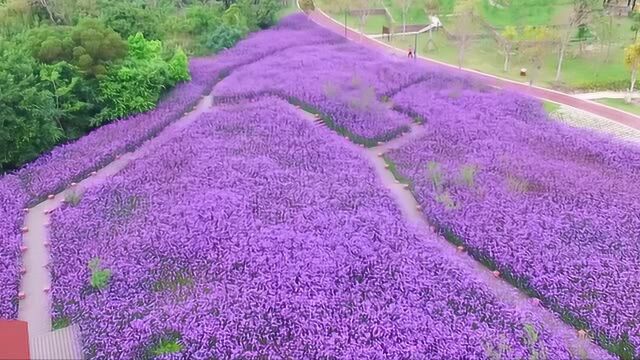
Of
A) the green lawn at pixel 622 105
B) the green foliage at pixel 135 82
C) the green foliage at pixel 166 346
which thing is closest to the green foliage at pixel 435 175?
the green foliage at pixel 166 346

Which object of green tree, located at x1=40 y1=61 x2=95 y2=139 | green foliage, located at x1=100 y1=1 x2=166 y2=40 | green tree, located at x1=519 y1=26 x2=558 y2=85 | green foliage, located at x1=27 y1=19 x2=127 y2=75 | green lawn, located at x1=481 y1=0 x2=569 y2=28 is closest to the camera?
green tree, located at x1=40 y1=61 x2=95 y2=139

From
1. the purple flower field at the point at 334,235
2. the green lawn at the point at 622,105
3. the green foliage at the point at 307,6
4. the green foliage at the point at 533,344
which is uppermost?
the green foliage at the point at 307,6

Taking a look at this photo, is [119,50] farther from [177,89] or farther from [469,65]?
[469,65]

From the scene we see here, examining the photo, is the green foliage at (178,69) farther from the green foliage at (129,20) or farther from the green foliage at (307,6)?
the green foliage at (307,6)

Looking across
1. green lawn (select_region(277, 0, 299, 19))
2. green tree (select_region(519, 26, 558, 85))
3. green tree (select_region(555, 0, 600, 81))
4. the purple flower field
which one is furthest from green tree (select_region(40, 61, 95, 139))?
green tree (select_region(555, 0, 600, 81))

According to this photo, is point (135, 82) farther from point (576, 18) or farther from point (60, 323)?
point (576, 18)

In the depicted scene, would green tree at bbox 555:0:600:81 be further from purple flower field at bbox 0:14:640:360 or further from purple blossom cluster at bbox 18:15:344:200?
purple blossom cluster at bbox 18:15:344:200
